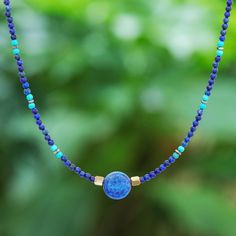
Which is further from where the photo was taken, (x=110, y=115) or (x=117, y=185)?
(x=110, y=115)

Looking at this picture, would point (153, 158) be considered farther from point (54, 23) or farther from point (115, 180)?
point (115, 180)

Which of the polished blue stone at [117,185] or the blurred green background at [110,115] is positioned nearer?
the polished blue stone at [117,185]

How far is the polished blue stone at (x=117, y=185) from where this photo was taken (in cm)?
85

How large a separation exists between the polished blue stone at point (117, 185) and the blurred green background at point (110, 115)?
449 millimetres

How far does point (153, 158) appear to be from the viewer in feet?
5.09

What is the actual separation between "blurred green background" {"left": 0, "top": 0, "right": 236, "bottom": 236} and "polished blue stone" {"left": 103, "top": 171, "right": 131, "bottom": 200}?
449 millimetres

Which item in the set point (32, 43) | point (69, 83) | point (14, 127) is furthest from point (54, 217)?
point (32, 43)

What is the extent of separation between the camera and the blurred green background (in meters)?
1.34

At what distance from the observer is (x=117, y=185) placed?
85 cm

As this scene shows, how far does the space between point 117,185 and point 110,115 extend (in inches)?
23.2

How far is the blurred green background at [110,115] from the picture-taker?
52.8 inches

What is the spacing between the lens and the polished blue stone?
0.85 meters

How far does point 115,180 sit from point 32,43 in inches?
29.7

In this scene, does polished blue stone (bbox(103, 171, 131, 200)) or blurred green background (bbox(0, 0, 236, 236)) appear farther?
blurred green background (bbox(0, 0, 236, 236))
